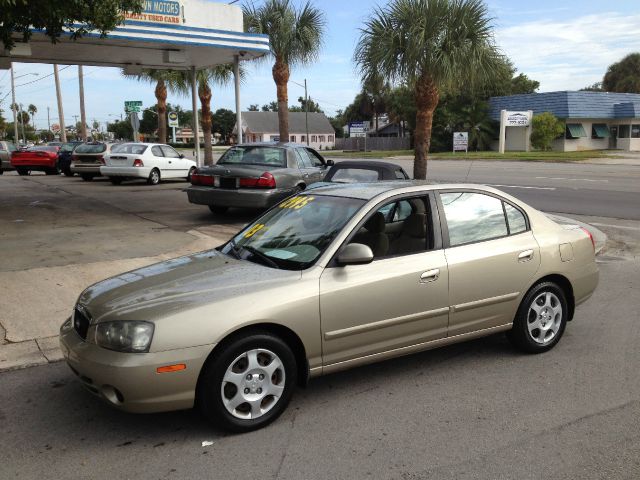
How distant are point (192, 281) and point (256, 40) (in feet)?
48.5

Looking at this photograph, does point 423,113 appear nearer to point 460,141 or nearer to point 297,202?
point 297,202

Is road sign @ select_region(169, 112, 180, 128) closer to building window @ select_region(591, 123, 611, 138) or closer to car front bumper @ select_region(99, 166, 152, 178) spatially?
car front bumper @ select_region(99, 166, 152, 178)

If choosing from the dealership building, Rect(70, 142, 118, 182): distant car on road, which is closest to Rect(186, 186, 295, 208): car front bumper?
Rect(70, 142, 118, 182): distant car on road

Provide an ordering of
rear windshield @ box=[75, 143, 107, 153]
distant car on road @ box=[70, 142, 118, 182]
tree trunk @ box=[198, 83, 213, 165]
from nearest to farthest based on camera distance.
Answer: distant car on road @ box=[70, 142, 118, 182] → rear windshield @ box=[75, 143, 107, 153] → tree trunk @ box=[198, 83, 213, 165]

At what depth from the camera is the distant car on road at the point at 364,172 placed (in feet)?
32.0

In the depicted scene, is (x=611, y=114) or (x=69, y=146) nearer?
(x=69, y=146)

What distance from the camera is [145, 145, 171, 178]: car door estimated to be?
66.3 ft

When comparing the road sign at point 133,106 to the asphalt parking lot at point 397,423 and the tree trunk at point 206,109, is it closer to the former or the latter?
the tree trunk at point 206,109

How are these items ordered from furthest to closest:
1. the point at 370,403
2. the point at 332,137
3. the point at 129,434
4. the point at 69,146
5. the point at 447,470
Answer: the point at 332,137
the point at 69,146
the point at 370,403
the point at 129,434
the point at 447,470

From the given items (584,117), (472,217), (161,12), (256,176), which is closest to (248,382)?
(472,217)

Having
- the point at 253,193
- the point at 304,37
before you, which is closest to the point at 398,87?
the point at 253,193

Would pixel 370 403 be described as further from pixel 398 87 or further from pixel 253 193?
pixel 398 87

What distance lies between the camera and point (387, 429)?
3.73 meters

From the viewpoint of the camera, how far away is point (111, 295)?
3918 mm
